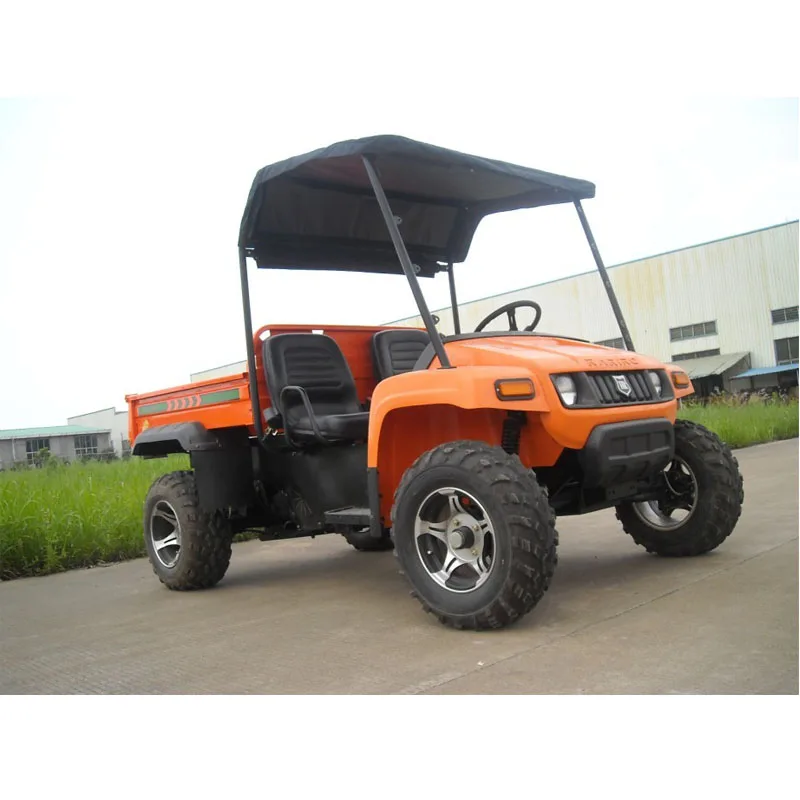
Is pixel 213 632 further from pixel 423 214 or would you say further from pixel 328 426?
pixel 423 214

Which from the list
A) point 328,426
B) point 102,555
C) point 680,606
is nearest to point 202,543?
point 328,426

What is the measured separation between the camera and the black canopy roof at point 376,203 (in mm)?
4695

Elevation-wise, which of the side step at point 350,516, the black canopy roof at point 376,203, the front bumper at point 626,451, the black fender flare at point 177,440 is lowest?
the side step at point 350,516

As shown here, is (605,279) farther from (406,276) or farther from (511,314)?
(406,276)

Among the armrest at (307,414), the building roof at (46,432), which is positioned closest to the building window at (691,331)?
the building roof at (46,432)

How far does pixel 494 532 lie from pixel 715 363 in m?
28.3

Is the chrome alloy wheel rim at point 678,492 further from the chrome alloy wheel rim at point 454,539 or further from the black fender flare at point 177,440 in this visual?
the black fender flare at point 177,440

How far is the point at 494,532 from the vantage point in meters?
3.69

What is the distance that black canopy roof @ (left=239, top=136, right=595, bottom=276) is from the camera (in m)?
4.70

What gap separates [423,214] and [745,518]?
3.03 m

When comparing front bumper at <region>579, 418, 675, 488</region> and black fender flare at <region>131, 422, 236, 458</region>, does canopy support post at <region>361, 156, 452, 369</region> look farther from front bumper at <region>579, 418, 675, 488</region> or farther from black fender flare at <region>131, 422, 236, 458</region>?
black fender flare at <region>131, 422, 236, 458</region>

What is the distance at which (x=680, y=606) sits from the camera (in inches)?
154

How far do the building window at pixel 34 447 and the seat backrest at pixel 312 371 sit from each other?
25.7 ft

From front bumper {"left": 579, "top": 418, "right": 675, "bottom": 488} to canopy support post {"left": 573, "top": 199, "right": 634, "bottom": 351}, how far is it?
86cm
